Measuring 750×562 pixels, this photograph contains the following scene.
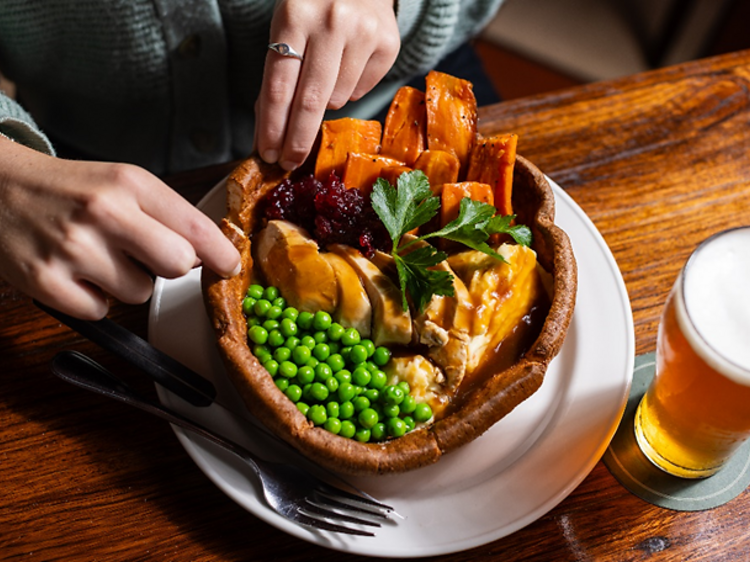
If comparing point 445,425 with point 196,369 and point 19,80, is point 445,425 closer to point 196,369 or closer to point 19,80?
point 196,369

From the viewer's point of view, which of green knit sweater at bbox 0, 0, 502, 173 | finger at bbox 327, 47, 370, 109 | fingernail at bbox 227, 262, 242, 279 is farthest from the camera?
green knit sweater at bbox 0, 0, 502, 173

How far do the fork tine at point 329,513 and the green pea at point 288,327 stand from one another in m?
0.34

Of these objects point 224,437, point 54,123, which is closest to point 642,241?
point 224,437

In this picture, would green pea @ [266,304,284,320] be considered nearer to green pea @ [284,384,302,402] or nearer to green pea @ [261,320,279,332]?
green pea @ [261,320,279,332]

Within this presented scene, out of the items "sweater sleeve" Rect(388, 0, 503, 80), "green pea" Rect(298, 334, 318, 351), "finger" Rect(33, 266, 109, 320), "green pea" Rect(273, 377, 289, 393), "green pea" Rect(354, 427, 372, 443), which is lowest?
"green pea" Rect(354, 427, 372, 443)

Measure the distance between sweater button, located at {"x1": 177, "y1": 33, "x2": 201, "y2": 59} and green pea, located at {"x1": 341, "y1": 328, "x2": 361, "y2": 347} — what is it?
1010 mm

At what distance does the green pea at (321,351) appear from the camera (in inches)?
56.0

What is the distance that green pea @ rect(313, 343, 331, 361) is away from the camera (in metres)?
1.42

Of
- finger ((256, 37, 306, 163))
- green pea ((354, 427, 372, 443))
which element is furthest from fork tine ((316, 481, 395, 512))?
finger ((256, 37, 306, 163))

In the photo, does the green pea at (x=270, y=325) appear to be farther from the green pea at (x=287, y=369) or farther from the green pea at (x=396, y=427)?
the green pea at (x=396, y=427)

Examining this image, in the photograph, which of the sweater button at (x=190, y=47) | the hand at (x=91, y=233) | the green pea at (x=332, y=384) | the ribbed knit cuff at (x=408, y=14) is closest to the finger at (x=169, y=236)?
the hand at (x=91, y=233)

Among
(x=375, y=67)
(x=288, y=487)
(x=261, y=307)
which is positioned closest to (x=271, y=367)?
(x=261, y=307)

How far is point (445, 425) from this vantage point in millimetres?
1349

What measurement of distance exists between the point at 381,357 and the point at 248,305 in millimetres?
313
